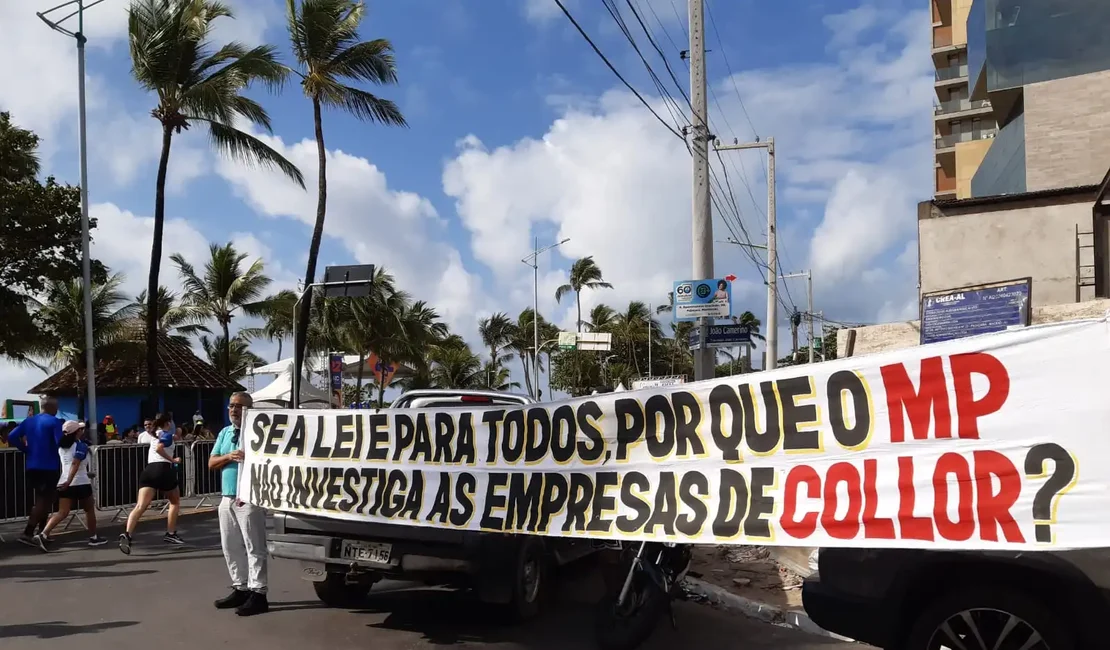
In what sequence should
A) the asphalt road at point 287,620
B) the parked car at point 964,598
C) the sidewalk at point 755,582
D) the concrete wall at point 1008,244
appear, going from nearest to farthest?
the parked car at point 964,598
the asphalt road at point 287,620
the sidewalk at point 755,582
the concrete wall at point 1008,244

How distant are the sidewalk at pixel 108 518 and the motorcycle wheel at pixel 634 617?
879 centimetres

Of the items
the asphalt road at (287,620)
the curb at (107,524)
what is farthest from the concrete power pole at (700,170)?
the curb at (107,524)

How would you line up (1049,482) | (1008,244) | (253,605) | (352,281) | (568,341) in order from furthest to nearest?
(568,341), (352,281), (1008,244), (253,605), (1049,482)

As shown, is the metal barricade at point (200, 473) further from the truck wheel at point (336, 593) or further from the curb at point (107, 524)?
the truck wheel at point (336, 593)

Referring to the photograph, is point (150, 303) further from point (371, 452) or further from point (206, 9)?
point (371, 452)

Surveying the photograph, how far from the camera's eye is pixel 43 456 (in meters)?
10.4

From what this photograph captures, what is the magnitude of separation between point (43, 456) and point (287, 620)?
5.44m

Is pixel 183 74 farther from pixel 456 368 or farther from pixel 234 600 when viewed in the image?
pixel 456 368

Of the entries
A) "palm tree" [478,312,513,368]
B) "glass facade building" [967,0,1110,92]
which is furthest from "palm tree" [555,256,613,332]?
"glass facade building" [967,0,1110,92]

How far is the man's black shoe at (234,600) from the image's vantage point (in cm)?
711

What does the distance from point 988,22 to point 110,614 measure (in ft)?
81.6

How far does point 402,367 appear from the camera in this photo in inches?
1832

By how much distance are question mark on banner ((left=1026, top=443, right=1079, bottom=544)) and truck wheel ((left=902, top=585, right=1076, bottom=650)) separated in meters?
0.40

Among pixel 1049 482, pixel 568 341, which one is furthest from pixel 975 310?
pixel 568 341
